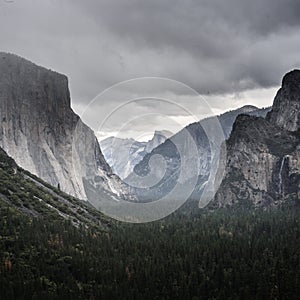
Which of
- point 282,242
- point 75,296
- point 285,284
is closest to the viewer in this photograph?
point 75,296

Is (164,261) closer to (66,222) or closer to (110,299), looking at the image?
(110,299)

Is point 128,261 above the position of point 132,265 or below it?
above

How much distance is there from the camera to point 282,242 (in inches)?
5797

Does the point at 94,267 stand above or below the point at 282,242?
below

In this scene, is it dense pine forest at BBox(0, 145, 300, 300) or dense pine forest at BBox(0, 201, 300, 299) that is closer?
dense pine forest at BBox(0, 201, 300, 299)

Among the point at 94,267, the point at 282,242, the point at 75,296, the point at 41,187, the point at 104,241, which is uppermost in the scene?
the point at 41,187

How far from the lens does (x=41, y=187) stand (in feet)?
634

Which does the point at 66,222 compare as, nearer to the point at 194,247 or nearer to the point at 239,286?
the point at 194,247

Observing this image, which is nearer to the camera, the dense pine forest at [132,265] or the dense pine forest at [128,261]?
the dense pine forest at [132,265]

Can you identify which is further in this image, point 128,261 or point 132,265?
point 128,261

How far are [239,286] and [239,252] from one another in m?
27.5

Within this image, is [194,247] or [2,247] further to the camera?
[194,247]

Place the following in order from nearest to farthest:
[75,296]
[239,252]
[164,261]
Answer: [75,296]
[164,261]
[239,252]

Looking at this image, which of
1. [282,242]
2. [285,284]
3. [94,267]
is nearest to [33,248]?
[94,267]
